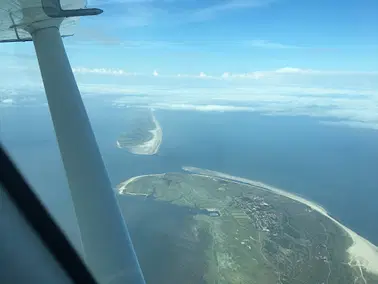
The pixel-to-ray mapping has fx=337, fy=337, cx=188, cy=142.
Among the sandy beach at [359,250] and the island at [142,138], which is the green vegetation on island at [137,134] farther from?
the sandy beach at [359,250]

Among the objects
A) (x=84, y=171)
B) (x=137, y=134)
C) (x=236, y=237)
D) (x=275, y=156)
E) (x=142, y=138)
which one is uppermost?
(x=84, y=171)

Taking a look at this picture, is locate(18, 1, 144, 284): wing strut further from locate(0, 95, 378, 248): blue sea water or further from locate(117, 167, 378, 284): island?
locate(117, 167, 378, 284): island

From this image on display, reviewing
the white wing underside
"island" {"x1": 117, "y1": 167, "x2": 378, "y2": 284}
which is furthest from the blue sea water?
the white wing underside

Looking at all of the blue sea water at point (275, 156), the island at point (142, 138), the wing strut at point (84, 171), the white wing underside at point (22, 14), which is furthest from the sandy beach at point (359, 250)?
the white wing underside at point (22, 14)

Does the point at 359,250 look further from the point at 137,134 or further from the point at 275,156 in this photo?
the point at 137,134

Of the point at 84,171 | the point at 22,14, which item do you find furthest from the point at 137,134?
the point at 84,171

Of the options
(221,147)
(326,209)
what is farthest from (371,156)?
(326,209)

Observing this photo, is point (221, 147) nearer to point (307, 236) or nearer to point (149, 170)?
point (149, 170)
